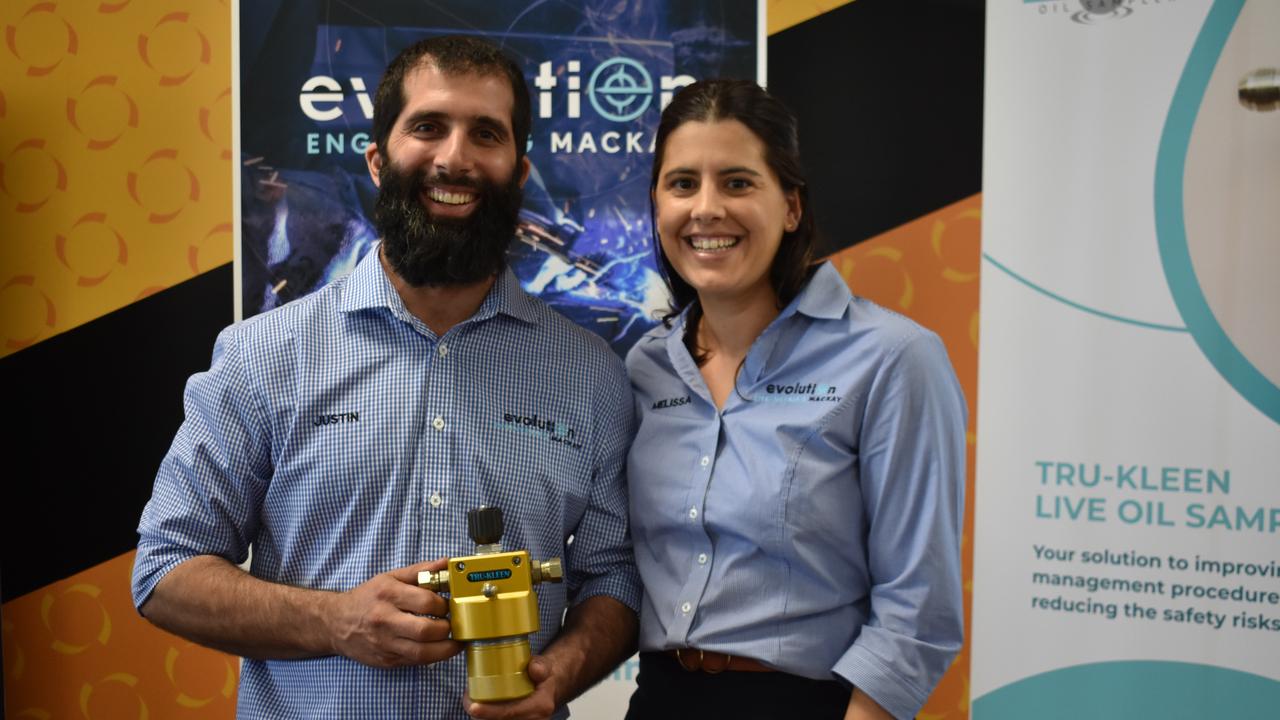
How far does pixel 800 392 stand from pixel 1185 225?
145 centimetres

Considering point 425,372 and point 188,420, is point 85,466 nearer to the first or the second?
point 188,420

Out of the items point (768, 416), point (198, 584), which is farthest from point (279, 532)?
point (768, 416)

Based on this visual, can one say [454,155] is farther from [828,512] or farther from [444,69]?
[828,512]

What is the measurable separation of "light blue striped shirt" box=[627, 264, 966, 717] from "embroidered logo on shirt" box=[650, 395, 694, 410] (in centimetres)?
8

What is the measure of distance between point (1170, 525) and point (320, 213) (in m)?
2.42

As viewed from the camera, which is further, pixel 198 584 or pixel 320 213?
pixel 320 213

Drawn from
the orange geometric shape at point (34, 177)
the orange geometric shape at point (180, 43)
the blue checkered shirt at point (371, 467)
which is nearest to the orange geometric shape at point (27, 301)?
the orange geometric shape at point (34, 177)

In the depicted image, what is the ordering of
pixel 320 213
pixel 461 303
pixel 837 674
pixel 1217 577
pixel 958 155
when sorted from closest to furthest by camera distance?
pixel 837 674 → pixel 461 303 → pixel 1217 577 → pixel 958 155 → pixel 320 213

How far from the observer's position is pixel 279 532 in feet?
6.03

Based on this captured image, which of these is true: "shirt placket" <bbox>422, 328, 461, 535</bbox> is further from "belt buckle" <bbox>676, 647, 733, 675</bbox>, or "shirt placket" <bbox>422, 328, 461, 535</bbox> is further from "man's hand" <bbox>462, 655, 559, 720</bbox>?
"belt buckle" <bbox>676, 647, 733, 675</bbox>

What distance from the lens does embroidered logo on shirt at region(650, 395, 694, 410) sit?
1.93 metres

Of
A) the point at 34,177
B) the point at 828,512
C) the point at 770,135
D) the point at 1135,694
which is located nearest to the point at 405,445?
the point at 828,512

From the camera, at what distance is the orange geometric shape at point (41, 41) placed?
324cm

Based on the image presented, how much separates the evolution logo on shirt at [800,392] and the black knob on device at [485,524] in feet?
1.75
